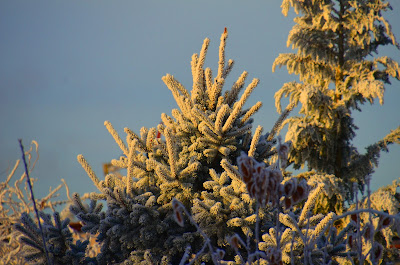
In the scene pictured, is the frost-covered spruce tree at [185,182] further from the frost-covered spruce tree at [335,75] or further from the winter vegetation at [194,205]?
the frost-covered spruce tree at [335,75]

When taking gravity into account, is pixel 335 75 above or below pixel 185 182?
above

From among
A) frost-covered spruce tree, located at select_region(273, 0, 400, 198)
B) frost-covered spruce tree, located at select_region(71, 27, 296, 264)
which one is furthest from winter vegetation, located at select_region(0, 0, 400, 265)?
frost-covered spruce tree, located at select_region(273, 0, 400, 198)

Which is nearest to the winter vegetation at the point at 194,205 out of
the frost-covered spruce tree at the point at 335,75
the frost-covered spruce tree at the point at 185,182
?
the frost-covered spruce tree at the point at 185,182

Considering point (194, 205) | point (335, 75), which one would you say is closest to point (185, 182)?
point (194, 205)

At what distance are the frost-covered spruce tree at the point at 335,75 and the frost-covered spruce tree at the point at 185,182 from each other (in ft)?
19.5

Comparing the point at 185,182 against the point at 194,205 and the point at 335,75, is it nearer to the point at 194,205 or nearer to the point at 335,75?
the point at 194,205

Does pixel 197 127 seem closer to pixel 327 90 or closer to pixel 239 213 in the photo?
pixel 239 213

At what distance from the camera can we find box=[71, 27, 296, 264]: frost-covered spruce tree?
152 inches

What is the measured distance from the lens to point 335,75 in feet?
36.7

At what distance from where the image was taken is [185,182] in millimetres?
4129

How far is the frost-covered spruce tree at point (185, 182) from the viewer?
152 inches

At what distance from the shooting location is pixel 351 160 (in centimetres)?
1114

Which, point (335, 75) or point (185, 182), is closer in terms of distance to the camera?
point (185, 182)

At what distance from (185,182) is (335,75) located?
826 cm
